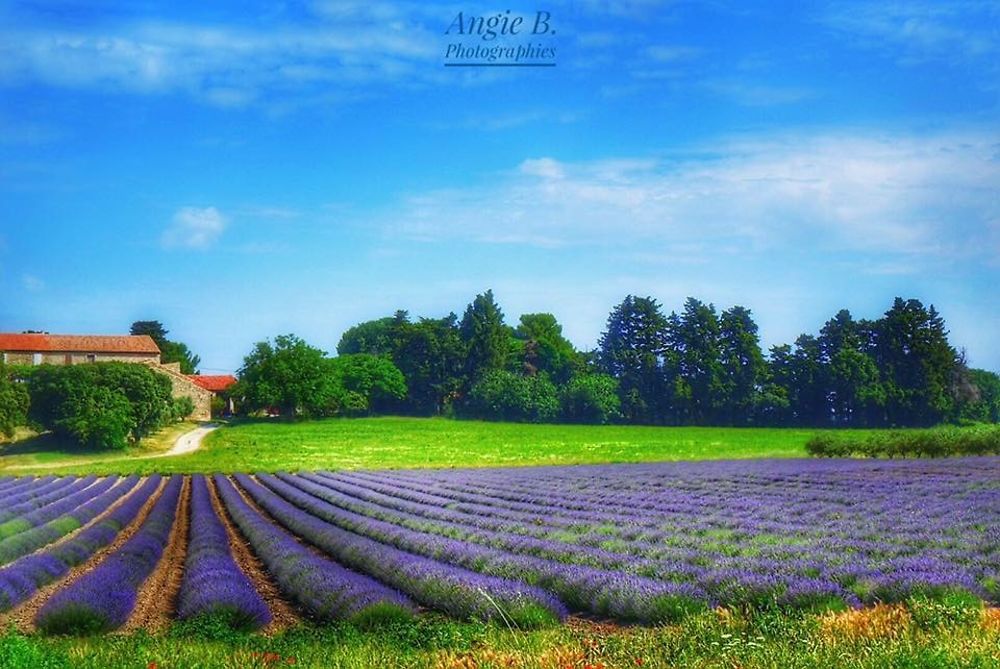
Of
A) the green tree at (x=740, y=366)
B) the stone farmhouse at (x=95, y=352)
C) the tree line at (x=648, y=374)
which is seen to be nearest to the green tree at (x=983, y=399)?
the tree line at (x=648, y=374)

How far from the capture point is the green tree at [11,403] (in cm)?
2670

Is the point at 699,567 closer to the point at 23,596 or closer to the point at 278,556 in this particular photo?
the point at 278,556

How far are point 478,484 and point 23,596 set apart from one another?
58.8ft

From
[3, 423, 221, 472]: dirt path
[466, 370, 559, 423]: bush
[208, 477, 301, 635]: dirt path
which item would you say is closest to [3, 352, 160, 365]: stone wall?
[3, 423, 221, 472]: dirt path

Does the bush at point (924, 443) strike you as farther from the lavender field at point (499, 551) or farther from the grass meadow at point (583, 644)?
the grass meadow at point (583, 644)

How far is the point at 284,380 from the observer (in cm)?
3903

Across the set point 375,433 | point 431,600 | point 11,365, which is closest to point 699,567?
point 431,600

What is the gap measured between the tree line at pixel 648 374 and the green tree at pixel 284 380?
67 millimetres

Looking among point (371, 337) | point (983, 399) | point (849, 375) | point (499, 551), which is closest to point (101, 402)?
point (499, 551)

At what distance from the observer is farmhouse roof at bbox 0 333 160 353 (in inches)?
1574

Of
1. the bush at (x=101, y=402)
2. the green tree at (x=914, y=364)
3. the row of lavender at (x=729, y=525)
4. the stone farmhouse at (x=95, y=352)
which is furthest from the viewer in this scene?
the green tree at (x=914, y=364)

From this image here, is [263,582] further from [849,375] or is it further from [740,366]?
[740,366]

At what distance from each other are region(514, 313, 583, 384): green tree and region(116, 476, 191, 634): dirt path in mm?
55384

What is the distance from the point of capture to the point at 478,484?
92.8ft
